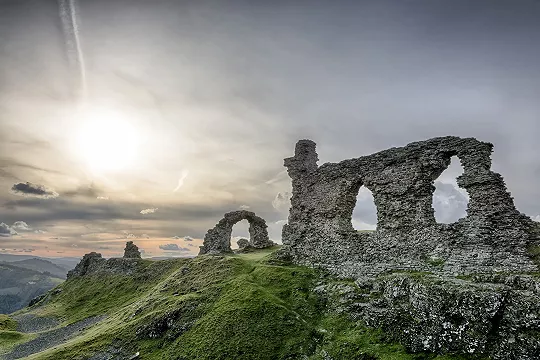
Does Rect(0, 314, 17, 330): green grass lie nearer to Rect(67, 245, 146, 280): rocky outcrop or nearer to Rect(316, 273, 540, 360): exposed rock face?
Rect(67, 245, 146, 280): rocky outcrop

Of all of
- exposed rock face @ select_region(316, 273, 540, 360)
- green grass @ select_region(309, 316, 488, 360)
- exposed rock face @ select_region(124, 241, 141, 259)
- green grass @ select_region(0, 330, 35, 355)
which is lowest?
green grass @ select_region(0, 330, 35, 355)

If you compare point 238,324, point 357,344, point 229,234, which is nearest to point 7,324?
point 229,234

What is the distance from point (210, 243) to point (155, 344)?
2149cm

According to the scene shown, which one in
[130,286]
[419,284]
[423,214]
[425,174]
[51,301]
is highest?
[425,174]

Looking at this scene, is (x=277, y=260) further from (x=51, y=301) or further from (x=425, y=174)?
(x=51, y=301)

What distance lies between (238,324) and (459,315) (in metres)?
13.0

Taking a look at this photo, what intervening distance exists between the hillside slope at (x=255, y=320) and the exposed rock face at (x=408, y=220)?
318 cm

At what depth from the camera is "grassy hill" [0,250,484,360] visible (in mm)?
18172

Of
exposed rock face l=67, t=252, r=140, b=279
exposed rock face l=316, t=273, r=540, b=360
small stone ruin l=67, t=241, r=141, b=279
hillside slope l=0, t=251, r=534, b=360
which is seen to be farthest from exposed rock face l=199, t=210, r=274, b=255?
exposed rock face l=316, t=273, r=540, b=360

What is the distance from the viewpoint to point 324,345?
59.6 ft

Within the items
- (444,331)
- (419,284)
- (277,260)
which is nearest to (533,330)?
(444,331)

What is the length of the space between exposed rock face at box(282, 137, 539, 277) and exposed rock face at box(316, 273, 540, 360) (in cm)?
352

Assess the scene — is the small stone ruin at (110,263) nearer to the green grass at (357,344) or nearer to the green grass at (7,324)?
the green grass at (7,324)

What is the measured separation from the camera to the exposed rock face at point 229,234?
4300cm
